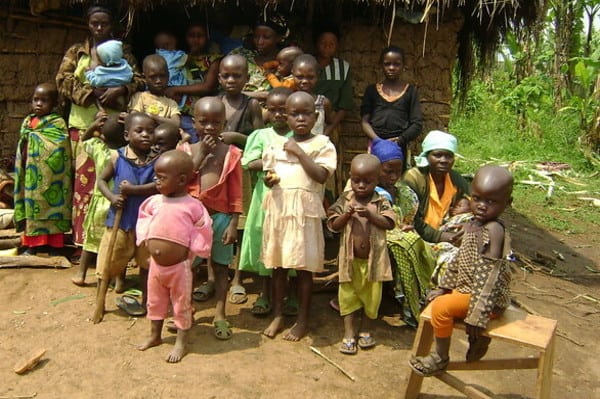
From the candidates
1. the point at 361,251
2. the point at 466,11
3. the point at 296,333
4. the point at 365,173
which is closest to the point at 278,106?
the point at 365,173

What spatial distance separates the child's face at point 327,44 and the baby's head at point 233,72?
1084mm

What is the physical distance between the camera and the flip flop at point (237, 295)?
4434 millimetres

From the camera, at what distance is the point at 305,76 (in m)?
4.30

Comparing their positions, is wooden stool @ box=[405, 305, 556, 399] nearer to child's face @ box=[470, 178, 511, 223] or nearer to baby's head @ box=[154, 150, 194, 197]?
child's face @ box=[470, 178, 511, 223]

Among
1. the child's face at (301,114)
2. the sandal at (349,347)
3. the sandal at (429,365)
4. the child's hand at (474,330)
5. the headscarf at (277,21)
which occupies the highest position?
the headscarf at (277,21)

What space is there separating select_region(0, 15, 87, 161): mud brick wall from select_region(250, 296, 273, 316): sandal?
303 centimetres

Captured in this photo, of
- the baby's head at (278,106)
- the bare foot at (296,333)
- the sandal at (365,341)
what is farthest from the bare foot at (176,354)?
the baby's head at (278,106)

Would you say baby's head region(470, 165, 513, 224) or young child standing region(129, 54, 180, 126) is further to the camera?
young child standing region(129, 54, 180, 126)

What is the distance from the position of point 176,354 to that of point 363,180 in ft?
4.99

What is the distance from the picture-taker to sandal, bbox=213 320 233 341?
12.7 feet

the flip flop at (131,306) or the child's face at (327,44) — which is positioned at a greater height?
the child's face at (327,44)

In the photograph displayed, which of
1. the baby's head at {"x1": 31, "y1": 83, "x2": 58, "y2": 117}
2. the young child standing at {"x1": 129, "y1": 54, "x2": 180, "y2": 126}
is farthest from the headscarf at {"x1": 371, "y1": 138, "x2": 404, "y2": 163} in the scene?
the baby's head at {"x1": 31, "y1": 83, "x2": 58, "y2": 117}

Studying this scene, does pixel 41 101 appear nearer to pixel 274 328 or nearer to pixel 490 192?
pixel 274 328

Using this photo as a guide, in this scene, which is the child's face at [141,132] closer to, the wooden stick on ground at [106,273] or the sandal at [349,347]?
the wooden stick on ground at [106,273]
